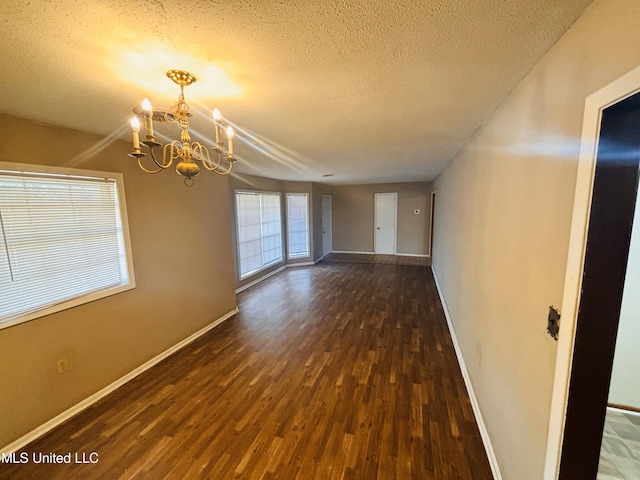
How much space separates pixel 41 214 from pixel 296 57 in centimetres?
214

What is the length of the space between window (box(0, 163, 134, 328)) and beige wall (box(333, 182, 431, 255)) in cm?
646

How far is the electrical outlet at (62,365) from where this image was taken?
6.71 ft

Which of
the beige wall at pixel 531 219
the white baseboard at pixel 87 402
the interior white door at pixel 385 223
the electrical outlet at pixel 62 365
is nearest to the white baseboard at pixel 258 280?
the white baseboard at pixel 87 402

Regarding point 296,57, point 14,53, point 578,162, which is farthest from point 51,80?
point 578,162

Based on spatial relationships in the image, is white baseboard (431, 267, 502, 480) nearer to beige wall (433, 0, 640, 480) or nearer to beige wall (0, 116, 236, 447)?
beige wall (433, 0, 640, 480)

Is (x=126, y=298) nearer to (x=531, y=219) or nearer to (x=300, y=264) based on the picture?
(x=531, y=219)

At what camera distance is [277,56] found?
3.73ft

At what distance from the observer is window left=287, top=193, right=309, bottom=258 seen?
6738 millimetres

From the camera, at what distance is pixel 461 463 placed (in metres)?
1.64

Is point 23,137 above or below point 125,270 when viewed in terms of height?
above

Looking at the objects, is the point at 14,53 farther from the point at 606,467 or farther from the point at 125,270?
the point at 606,467

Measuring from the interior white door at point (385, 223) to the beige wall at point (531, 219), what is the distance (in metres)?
5.82

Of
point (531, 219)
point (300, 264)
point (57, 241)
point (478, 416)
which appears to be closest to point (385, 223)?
point (300, 264)

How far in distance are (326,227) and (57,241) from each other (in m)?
6.73
